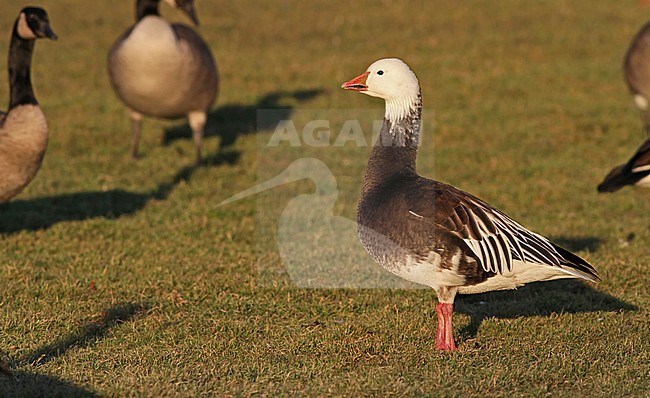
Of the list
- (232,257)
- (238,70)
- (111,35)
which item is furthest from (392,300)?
A: (111,35)

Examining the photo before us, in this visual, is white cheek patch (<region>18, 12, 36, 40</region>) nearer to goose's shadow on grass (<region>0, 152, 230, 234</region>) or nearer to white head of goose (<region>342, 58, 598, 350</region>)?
goose's shadow on grass (<region>0, 152, 230, 234</region>)

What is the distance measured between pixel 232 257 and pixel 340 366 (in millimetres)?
3206

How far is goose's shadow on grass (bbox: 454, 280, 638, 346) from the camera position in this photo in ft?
24.6

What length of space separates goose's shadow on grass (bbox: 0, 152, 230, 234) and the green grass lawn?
48 millimetres

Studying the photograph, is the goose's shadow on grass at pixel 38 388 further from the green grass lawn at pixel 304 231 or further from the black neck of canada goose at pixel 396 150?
the black neck of canada goose at pixel 396 150

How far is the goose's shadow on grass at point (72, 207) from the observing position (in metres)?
10.4

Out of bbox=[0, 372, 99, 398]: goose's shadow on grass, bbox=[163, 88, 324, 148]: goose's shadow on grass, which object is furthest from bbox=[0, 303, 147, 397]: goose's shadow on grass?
bbox=[163, 88, 324, 148]: goose's shadow on grass

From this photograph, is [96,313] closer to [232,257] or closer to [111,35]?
[232,257]

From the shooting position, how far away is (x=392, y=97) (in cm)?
663

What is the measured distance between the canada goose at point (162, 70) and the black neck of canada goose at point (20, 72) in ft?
8.43

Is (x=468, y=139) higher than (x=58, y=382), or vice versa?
(x=468, y=139)

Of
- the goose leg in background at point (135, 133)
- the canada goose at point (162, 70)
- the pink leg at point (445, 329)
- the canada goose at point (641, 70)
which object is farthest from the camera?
the canada goose at point (641, 70)
